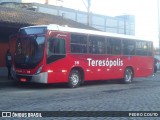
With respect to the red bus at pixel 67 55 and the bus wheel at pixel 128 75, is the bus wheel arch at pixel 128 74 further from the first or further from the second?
the red bus at pixel 67 55

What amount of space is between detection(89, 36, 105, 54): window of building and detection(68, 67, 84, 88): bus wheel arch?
4.26 ft

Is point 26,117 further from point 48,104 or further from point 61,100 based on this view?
point 61,100

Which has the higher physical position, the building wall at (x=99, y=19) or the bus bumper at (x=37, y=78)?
the building wall at (x=99, y=19)

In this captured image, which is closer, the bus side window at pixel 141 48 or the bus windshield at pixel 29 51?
the bus windshield at pixel 29 51

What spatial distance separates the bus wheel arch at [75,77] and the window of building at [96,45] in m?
1.30

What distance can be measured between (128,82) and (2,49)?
8696 mm

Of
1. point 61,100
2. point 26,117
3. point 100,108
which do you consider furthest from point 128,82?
point 26,117

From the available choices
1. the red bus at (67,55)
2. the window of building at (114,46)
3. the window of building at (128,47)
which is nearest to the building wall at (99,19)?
the window of building at (128,47)

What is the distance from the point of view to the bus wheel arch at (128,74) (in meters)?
22.2

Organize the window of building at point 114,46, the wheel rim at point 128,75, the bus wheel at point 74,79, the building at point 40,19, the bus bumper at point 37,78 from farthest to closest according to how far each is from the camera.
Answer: the wheel rim at point 128,75, the building at point 40,19, the window of building at point 114,46, the bus wheel at point 74,79, the bus bumper at point 37,78

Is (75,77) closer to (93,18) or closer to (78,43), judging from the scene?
(78,43)

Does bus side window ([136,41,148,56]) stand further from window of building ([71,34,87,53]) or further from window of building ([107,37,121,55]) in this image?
window of building ([71,34,87,53])

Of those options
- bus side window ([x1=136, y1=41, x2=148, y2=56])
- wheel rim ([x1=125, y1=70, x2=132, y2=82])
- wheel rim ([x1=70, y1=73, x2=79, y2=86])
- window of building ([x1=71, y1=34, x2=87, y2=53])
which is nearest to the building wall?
bus side window ([x1=136, y1=41, x2=148, y2=56])

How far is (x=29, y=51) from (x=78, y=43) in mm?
2600
